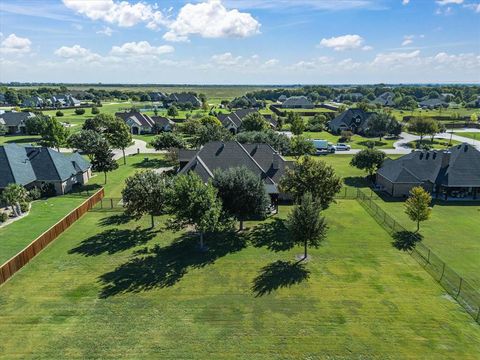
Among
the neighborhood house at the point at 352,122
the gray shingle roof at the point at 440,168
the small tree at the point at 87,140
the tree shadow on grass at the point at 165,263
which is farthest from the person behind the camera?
the neighborhood house at the point at 352,122

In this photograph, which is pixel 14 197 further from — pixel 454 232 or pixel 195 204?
pixel 454 232

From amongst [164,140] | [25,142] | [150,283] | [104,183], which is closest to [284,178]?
[150,283]

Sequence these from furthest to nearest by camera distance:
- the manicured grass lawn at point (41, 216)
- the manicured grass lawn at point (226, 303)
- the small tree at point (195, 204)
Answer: the manicured grass lawn at point (41, 216), the small tree at point (195, 204), the manicured grass lawn at point (226, 303)

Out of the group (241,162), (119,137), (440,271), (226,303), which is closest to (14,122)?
(119,137)

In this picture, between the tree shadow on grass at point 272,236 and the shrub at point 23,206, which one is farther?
the shrub at point 23,206

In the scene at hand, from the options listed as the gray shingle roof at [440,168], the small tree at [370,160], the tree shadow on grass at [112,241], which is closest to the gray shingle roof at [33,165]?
the tree shadow on grass at [112,241]

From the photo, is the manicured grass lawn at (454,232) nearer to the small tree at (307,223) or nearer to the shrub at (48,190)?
the small tree at (307,223)

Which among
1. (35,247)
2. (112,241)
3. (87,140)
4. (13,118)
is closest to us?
(35,247)
